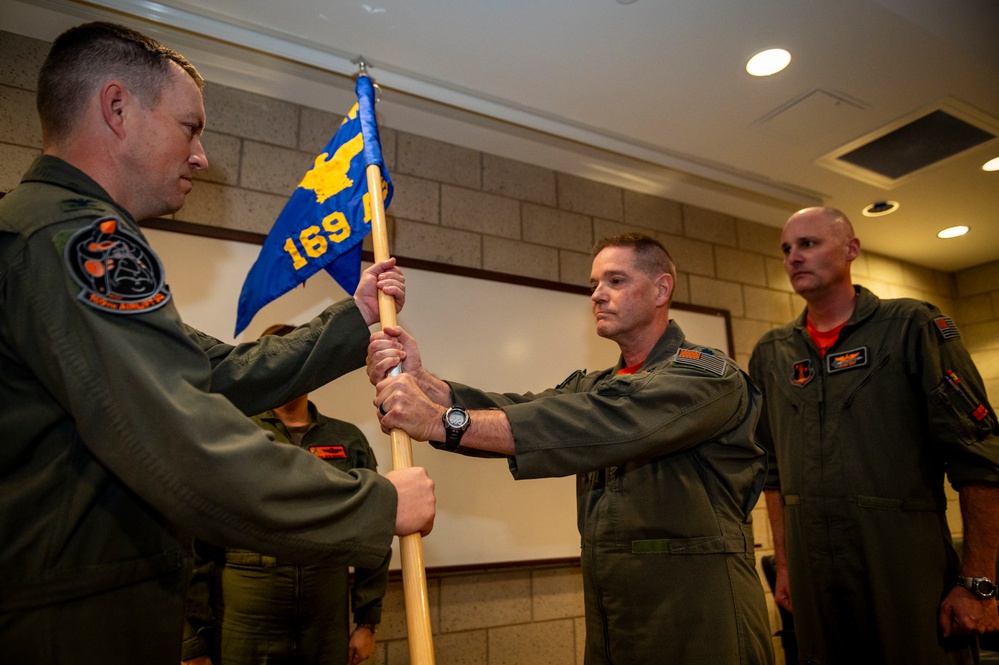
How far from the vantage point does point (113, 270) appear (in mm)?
907

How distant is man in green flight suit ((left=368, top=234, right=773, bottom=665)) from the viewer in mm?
1475

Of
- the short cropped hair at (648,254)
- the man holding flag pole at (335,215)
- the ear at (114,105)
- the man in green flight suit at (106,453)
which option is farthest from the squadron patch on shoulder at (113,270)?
the short cropped hair at (648,254)

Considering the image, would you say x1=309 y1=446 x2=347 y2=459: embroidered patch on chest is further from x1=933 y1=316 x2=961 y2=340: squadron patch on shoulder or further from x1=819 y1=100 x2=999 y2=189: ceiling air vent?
x1=819 y1=100 x2=999 y2=189: ceiling air vent

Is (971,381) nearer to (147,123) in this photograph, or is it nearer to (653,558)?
(653,558)

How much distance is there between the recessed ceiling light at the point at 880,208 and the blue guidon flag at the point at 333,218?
159 inches

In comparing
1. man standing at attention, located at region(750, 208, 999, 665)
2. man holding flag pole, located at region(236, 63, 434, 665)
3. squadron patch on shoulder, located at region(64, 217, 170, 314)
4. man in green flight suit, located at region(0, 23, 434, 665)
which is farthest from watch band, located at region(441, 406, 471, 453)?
man standing at attention, located at region(750, 208, 999, 665)

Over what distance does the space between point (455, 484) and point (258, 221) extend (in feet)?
4.99

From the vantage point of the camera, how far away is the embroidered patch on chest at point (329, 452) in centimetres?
243

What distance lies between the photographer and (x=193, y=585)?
2176 millimetres

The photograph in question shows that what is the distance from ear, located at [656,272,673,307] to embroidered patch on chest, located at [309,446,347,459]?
4.32 ft

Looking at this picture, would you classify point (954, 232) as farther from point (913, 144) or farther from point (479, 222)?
point (479, 222)

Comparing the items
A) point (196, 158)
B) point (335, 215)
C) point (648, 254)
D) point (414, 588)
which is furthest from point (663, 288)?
point (196, 158)

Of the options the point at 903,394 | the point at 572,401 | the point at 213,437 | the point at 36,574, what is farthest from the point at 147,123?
the point at 903,394

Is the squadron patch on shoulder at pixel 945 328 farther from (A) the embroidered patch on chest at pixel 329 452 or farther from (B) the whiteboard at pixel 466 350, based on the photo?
(A) the embroidered patch on chest at pixel 329 452
